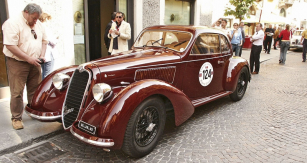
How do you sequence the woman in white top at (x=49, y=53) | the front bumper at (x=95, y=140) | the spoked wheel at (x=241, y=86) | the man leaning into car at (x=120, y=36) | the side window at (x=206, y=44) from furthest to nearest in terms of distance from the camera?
the man leaning into car at (x=120, y=36)
the spoked wheel at (x=241, y=86)
the woman in white top at (x=49, y=53)
the side window at (x=206, y=44)
the front bumper at (x=95, y=140)

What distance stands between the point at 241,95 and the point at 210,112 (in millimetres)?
1235

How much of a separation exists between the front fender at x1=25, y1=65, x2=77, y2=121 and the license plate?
2.17ft

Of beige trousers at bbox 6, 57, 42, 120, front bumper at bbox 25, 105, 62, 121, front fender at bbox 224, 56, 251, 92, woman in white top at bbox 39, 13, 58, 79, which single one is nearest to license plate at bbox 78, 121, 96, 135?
front bumper at bbox 25, 105, 62, 121

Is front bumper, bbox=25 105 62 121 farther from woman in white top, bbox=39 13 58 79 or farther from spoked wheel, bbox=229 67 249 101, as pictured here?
spoked wheel, bbox=229 67 249 101

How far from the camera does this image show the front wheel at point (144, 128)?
272 centimetres

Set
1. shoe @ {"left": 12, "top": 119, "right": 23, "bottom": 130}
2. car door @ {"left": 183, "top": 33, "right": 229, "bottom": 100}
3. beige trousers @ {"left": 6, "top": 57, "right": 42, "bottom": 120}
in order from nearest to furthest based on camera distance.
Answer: beige trousers @ {"left": 6, "top": 57, "right": 42, "bottom": 120} → shoe @ {"left": 12, "top": 119, "right": 23, "bottom": 130} → car door @ {"left": 183, "top": 33, "right": 229, "bottom": 100}

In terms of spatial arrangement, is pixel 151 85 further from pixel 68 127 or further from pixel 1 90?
pixel 1 90

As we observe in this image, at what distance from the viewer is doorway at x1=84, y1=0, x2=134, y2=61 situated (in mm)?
7797

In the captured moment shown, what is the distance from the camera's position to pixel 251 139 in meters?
3.48

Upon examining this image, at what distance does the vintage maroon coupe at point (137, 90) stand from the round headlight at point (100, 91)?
0.01m

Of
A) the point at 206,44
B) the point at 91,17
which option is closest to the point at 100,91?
the point at 206,44

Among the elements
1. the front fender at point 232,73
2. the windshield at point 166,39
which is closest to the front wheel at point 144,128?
the windshield at point 166,39

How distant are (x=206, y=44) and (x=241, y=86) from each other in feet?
5.67

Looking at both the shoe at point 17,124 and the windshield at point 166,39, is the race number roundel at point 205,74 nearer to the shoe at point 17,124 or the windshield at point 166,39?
the windshield at point 166,39
